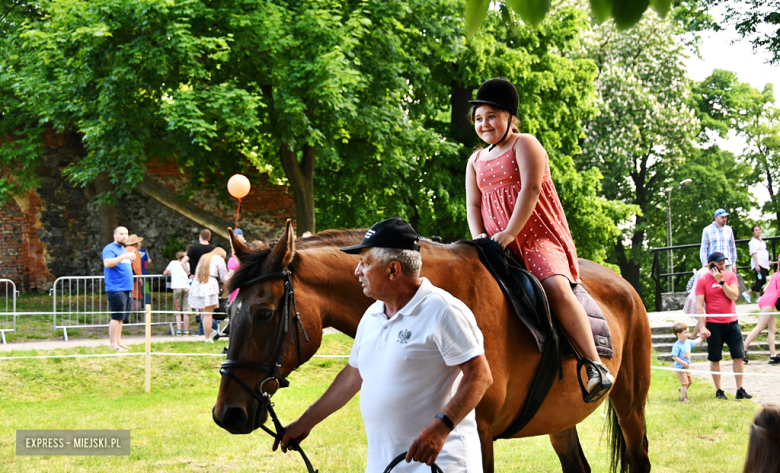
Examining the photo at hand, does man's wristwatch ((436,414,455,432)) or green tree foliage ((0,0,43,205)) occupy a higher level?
green tree foliage ((0,0,43,205))

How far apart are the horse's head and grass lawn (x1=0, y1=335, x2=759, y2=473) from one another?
3958 millimetres

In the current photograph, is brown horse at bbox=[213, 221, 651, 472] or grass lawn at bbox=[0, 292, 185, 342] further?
grass lawn at bbox=[0, 292, 185, 342]

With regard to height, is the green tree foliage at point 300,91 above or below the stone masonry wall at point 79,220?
above

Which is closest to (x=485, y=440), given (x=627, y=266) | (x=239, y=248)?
(x=239, y=248)

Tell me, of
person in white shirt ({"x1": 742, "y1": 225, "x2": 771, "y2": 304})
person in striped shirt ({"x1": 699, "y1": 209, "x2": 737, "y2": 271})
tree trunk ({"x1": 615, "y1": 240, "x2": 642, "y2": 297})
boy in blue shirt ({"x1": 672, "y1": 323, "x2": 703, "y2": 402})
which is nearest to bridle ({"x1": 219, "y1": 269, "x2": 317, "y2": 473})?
boy in blue shirt ({"x1": 672, "y1": 323, "x2": 703, "y2": 402})

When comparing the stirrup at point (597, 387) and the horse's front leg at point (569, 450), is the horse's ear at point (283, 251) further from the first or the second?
the horse's front leg at point (569, 450)

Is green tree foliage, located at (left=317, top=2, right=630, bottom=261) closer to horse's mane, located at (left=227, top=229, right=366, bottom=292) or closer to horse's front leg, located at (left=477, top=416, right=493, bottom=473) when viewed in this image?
horse's mane, located at (left=227, top=229, right=366, bottom=292)

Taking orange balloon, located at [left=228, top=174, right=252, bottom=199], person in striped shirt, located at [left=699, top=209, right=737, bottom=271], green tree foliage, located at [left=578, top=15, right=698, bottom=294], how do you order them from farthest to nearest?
green tree foliage, located at [left=578, top=15, right=698, bottom=294]
orange balloon, located at [left=228, top=174, right=252, bottom=199]
person in striped shirt, located at [left=699, top=209, right=737, bottom=271]

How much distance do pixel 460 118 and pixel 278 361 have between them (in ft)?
68.3

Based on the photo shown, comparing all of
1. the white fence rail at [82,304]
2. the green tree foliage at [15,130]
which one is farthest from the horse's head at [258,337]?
the green tree foliage at [15,130]

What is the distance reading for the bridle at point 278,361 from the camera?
3.42 m

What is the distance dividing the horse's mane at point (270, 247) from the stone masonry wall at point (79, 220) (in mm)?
21014

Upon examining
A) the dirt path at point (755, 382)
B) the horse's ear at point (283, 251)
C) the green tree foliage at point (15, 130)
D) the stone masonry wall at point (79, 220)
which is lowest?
the dirt path at point (755, 382)

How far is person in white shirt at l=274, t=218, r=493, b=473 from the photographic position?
2799mm
